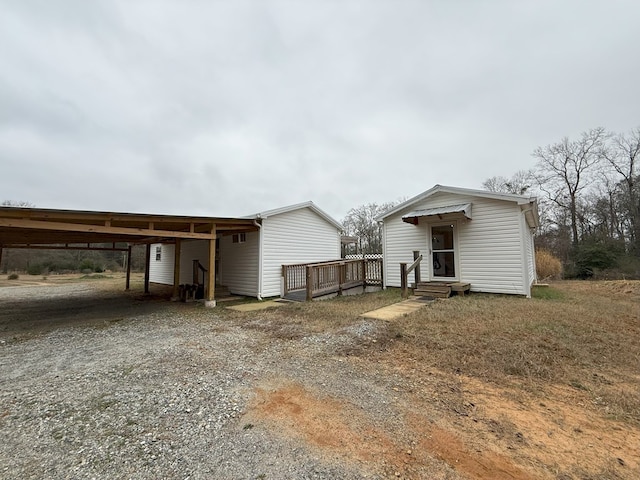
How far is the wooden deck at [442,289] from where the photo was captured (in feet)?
27.6

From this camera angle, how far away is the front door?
961 cm

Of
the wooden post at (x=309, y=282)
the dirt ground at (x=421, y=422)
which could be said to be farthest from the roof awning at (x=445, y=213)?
the dirt ground at (x=421, y=422)

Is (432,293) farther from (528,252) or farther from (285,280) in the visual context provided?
(285,280)

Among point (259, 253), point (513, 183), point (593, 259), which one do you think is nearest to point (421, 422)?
point (259, 253)

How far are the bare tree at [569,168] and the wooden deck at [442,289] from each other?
700 inches

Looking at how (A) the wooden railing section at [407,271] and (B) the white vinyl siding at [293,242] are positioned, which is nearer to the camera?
(A) the wooden railing section at [407,271]

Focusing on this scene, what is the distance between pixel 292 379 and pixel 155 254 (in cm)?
1771

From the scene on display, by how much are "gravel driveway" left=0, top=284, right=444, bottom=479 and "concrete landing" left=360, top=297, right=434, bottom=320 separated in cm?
100

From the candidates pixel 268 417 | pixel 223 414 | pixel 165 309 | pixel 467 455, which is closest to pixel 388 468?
pixel 467 455

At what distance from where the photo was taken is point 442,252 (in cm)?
970

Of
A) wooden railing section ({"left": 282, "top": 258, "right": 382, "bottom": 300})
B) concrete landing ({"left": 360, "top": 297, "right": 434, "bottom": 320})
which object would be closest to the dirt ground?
concrete landing ({"left": 360, "top": 297, "right": 434, "bottom": 320})

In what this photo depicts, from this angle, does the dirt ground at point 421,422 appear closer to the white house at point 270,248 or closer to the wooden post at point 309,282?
the wooden post at point 309,282

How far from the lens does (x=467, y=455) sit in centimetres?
193

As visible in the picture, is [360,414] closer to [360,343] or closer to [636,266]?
[360,343]
